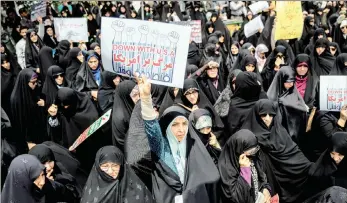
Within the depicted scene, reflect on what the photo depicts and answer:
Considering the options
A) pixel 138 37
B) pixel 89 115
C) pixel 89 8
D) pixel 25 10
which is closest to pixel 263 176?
pixel 138 37

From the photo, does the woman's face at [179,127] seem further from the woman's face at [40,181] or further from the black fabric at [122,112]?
the black fabric at [122,112]

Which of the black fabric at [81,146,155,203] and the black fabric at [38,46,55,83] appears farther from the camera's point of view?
the black fabric at [38,46,55,83]

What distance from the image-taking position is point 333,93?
490cm

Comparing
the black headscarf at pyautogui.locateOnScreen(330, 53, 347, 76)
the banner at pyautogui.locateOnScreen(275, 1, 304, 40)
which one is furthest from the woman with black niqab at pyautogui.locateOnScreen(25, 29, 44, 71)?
the black headscarf at pyautogui.locateOnScreen(330, 53, 347, 76)

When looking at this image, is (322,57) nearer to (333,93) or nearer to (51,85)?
(333,93)

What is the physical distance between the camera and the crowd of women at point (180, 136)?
327cm

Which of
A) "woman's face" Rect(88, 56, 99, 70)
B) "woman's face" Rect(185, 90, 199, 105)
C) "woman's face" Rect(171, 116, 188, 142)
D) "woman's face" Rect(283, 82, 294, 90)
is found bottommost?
"woman's face" Rect(283, 82, 294, 90)

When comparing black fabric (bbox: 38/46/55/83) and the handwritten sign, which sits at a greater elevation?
the handwritten sign

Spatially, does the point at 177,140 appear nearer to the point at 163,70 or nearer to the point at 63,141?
the point at 163,70

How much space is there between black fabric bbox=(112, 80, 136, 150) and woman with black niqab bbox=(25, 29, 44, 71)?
446 centimetres

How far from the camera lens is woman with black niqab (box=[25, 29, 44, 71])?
8.88 meters

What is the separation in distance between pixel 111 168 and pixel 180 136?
17.5 inches

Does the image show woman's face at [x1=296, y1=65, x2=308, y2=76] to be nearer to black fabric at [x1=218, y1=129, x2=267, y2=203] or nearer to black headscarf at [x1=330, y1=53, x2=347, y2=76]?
black headscarf at [x1=330, y1=53, x2=347, y2=76]

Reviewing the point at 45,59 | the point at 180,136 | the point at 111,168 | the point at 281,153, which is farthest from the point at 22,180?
the point at 45,59
